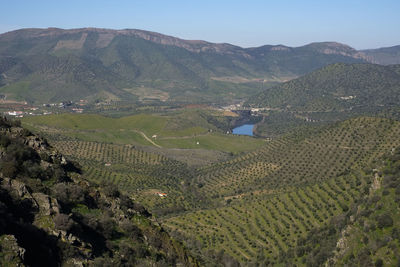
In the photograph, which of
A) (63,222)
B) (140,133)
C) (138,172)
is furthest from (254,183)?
(140,133)

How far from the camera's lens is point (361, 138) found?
99.9m

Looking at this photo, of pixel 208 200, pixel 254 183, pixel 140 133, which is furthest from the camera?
pixel 140 133

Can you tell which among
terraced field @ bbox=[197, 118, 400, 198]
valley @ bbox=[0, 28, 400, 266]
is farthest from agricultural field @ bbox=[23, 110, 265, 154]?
terraced field @ bbox=[197, 118, 400, 198]

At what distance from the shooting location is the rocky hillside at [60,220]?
2039 cm

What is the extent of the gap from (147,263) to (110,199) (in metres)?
10.0

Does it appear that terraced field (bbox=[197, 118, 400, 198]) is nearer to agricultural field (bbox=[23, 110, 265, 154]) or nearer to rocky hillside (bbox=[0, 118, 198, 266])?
agricultural field (bbox=[23, 110, 265, 154])

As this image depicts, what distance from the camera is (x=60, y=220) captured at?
75.4ft

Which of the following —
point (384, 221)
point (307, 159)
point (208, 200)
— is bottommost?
point (208, 200)

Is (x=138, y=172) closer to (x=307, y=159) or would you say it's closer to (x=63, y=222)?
(x=307, y=159)

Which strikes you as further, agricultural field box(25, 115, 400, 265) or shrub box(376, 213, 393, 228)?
agricultural field box(25, 115, 400, 265)

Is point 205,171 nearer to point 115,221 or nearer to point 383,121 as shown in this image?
point 383,121

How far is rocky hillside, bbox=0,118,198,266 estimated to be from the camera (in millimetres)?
20391

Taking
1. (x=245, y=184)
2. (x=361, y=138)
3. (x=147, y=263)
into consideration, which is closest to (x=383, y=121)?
(x=361, y=138)

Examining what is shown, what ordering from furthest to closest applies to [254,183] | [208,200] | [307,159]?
1. [307,159]
2. [254,183]
3. [208,200]
